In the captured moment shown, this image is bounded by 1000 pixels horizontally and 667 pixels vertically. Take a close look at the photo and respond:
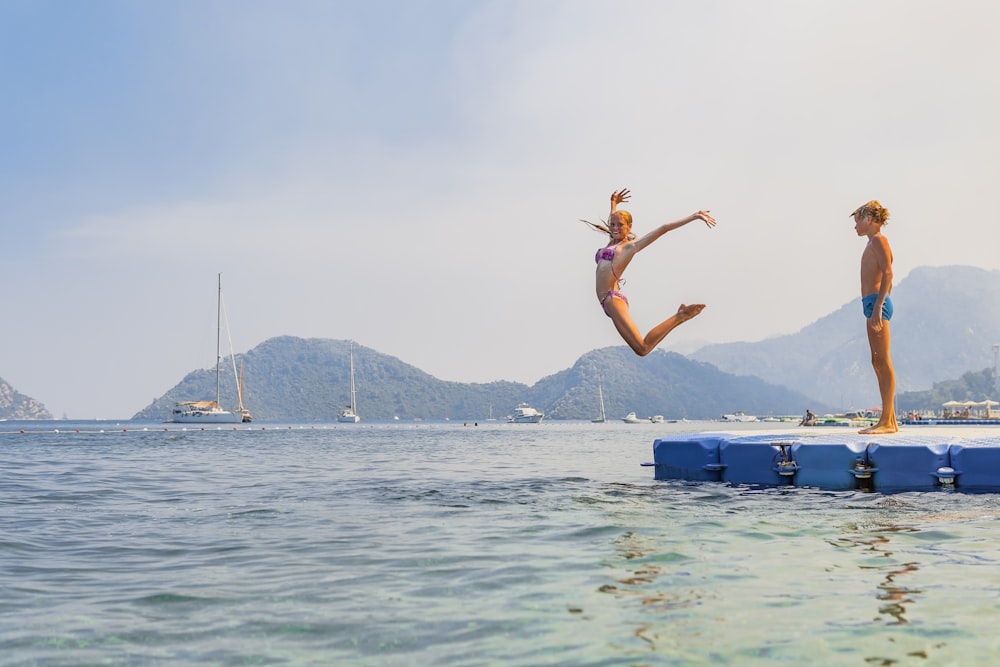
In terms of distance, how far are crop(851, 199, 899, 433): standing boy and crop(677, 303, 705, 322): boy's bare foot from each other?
491 centimetres

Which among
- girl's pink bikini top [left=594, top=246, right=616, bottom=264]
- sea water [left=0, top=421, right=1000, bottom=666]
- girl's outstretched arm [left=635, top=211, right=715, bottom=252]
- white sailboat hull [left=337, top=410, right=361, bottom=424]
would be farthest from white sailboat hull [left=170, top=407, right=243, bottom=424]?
girl's outstretched arm [left=635, top=211, right=715, bottom=252]

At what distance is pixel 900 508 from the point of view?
1141cm

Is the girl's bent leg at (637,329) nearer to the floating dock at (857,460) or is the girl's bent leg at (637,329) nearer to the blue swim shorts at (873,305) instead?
the floating dock at (857,460)

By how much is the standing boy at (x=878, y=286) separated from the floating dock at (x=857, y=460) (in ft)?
3.61

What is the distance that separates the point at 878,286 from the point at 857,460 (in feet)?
10.6

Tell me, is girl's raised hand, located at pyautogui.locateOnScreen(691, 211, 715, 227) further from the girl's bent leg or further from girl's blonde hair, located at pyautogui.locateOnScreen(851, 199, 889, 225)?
girl's blonde hair, located at pyautogui.locateOnScreen(851, 199, 889, 225)

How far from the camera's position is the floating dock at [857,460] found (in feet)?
44.6

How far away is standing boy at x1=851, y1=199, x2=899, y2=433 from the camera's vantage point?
1512 cm

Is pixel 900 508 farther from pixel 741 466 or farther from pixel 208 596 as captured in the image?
pixel 208 596

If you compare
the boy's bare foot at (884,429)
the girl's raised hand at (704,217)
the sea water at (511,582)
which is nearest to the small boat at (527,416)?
the boy's bare foot at (884,429)

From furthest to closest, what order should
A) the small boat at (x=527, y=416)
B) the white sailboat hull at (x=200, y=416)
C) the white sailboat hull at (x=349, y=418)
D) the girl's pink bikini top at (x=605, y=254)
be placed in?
the small boat at (x=527, y=416) < the white sailboat hull at (x=349, y=418) < the white sailboat hull at (x=200, y=416) < the girl's pink bikini top at (x=605, y=254)

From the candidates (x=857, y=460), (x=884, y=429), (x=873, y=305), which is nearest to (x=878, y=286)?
(x=873, y=305)

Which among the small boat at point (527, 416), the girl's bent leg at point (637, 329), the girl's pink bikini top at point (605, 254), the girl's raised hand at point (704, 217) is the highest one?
the girl's raised hand at point (704, 217)

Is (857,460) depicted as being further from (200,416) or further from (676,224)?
(200,416)
